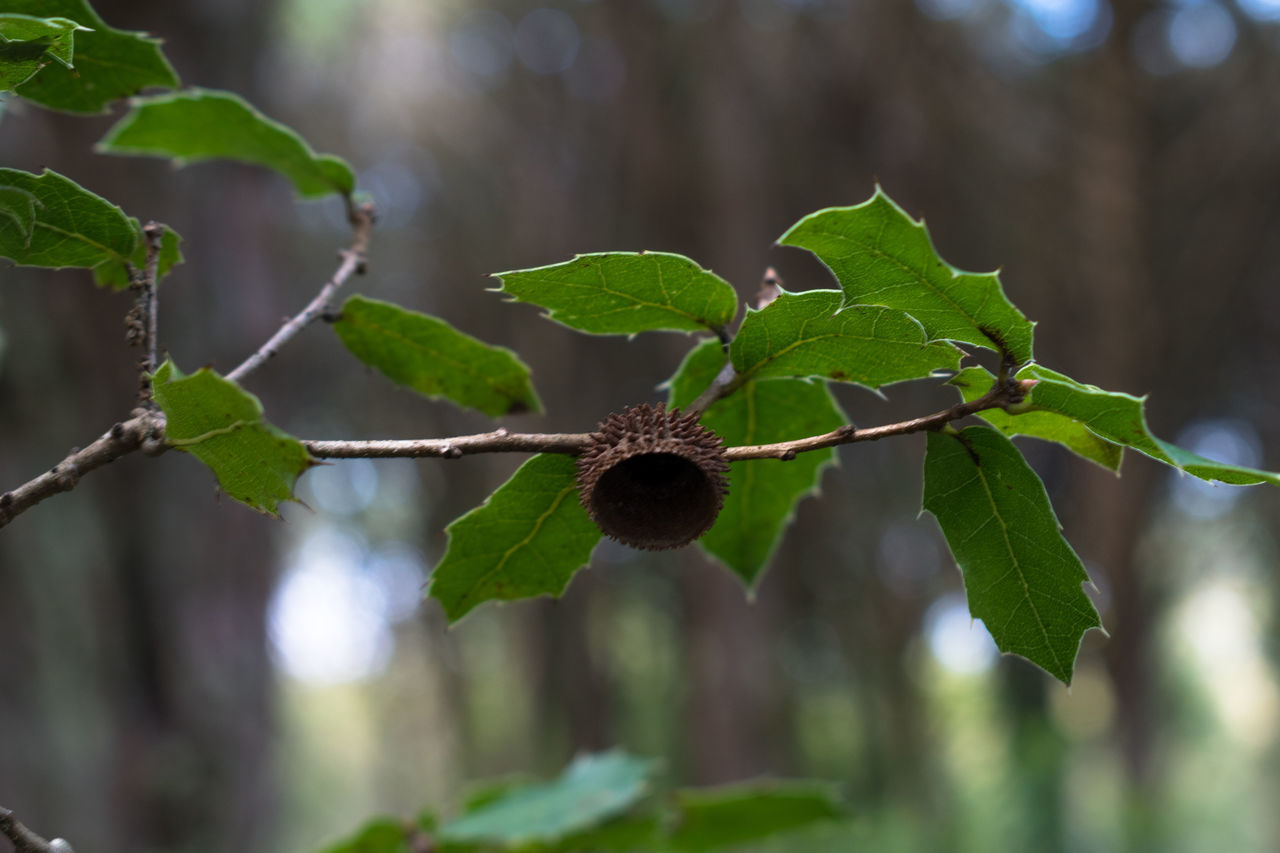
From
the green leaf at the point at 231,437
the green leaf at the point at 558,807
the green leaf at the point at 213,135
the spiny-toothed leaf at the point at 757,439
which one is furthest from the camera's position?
the green leaf at the point at 558,807

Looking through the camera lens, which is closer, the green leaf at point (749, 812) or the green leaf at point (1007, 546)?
the green leaf at point (1007, 546)

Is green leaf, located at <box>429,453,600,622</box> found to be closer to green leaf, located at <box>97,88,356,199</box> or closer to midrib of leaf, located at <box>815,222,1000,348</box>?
midrib of leaf, located at <box>815,222,1000,348</box>

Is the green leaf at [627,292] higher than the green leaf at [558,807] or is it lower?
higher

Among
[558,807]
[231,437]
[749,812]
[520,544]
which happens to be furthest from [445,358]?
[749,812]

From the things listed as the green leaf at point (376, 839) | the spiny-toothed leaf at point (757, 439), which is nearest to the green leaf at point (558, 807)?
the green leaf at point (376, 839)

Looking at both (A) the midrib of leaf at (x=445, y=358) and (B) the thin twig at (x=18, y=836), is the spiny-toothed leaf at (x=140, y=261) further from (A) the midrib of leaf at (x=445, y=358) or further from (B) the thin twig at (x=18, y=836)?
(B) the thin twig at (x=18, y=836)

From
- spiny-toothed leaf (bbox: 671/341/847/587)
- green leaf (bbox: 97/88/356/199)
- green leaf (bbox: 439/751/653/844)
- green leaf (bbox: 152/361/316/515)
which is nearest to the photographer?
green leaf (bbox: 152/361/316/515)

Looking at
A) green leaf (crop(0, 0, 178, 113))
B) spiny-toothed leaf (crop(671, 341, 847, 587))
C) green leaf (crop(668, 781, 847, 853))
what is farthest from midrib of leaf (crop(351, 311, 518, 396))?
green leaf (crop(668, 781, 847, 853))
